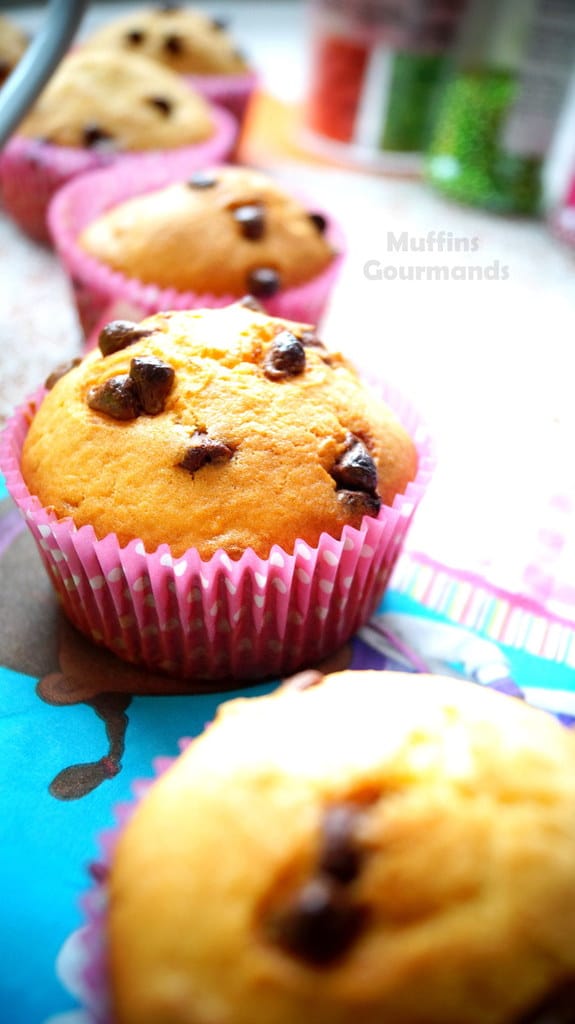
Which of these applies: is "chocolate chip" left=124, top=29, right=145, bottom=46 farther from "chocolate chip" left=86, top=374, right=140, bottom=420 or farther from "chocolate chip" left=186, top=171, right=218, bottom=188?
"chocolate chip" left=86, top=374, right=140, bottom=420

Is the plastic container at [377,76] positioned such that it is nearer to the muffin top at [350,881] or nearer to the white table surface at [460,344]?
the white table surface at [460,344]

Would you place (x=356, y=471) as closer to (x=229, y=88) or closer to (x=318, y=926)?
(x=318, y=926)

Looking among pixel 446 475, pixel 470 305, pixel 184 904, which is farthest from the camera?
pixel 470 305

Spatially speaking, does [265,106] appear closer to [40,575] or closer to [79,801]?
[40,575]

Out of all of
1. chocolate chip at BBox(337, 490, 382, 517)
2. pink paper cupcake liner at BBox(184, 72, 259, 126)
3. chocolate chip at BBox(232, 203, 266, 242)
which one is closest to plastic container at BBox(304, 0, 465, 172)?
pink paper cupcake liner at BBox(184, 72, 259, 126)

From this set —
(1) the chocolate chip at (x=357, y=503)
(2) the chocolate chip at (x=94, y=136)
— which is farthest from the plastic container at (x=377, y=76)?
(1) the chocolate chip at (x=357, y=503)

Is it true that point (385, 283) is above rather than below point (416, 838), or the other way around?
below

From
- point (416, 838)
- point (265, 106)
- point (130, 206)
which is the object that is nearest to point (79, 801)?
point (416, 838)
